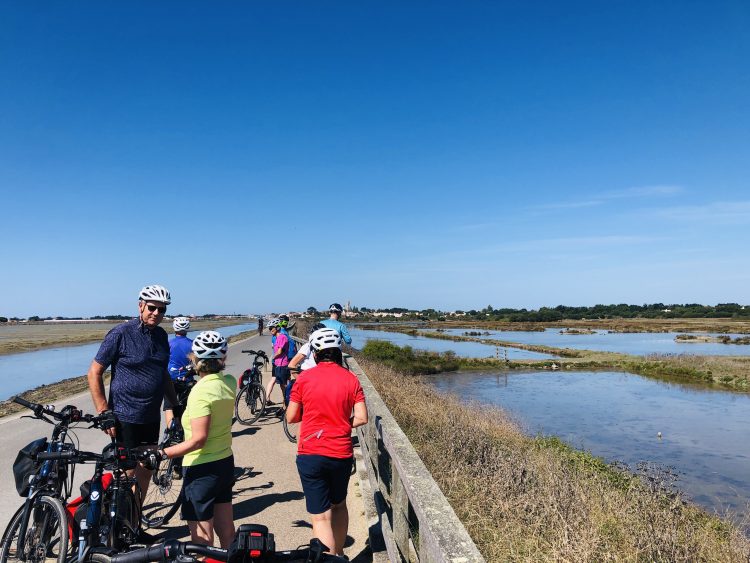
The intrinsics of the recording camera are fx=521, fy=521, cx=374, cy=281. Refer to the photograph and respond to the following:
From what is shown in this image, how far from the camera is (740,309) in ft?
483

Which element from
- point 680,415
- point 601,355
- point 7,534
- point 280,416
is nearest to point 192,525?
point 7,534

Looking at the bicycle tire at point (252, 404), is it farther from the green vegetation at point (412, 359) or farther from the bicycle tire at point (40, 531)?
the green vegetation at point (412, 359)

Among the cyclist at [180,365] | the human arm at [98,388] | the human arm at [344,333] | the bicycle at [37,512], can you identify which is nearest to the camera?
the bicycle at [37,512]

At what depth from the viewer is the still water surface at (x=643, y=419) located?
15.5 meters

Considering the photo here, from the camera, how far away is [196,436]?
136 inches

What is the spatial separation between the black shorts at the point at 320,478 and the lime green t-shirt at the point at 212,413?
567 millimetres

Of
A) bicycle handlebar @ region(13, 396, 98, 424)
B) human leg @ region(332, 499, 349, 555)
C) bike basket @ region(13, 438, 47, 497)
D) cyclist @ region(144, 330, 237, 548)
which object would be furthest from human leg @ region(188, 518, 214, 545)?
bike basket @ region(13, 438, 47, 497)

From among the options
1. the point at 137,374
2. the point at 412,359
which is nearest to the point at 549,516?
the point at 137,374

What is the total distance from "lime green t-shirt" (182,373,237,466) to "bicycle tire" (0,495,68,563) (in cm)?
97

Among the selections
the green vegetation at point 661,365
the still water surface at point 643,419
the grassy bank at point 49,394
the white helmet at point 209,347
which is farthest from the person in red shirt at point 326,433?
the green vegetation at point 661,365

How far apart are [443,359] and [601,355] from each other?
54.2ft

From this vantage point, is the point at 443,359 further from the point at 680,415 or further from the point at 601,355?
the point at 680,415

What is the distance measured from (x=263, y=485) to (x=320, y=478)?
305 cm

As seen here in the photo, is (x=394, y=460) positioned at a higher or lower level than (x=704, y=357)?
higher
